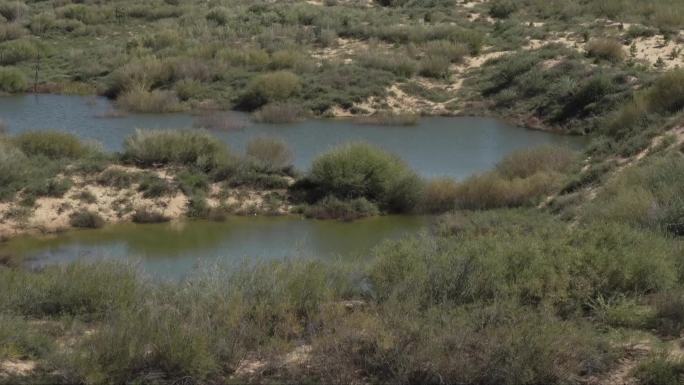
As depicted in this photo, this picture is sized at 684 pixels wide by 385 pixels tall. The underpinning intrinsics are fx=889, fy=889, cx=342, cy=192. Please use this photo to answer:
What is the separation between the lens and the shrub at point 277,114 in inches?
1296

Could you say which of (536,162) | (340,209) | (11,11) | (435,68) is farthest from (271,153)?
(11,11)

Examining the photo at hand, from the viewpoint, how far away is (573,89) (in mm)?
34906

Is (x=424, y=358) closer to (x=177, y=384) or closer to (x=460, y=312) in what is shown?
(x=460, y=312)

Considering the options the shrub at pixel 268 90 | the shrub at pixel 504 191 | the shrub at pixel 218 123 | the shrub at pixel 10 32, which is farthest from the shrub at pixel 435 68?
the shrub at pixel 10 32

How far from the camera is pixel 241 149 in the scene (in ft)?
88.4

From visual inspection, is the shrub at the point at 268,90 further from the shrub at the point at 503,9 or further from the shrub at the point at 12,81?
the shrub at the point at 503,9

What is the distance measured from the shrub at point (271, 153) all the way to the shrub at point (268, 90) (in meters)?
10.6

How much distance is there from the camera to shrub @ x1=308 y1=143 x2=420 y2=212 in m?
23.1

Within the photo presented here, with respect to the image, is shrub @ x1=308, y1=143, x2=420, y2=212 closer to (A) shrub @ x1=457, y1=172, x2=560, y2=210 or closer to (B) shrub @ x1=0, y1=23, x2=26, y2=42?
(A) shrub @ x1=457, y1=172, x2=560, y2=210

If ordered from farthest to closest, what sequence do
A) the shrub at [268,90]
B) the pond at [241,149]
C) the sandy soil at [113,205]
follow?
the shrub at [268,90], the sandy soil at [113,205], the pond at [241,149]

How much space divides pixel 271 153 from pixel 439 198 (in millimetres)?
5001

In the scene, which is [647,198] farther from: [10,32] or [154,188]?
[10,32]

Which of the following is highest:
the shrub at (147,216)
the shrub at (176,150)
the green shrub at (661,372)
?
the green shrub at (661,372)

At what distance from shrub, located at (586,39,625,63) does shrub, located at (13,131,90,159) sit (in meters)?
22.7
